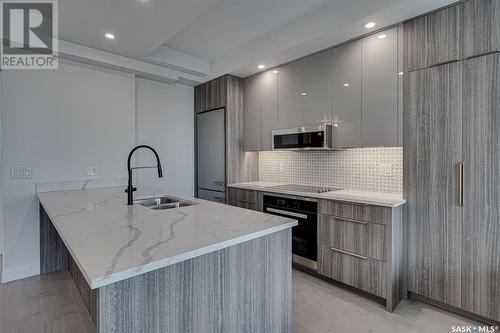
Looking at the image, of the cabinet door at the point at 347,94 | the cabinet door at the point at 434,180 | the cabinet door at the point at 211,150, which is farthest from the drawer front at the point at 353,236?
the cabinet door at the point at 211,150

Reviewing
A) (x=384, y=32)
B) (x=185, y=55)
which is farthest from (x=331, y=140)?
(x=185, y=55)

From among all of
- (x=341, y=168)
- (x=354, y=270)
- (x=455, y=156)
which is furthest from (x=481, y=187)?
(x=341, y=168)

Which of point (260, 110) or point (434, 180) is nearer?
point (434, 180)

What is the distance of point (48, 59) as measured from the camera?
2.88 metres

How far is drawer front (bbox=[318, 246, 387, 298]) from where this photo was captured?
2.21 m

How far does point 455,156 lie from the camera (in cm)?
202

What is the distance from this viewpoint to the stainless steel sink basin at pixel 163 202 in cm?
229

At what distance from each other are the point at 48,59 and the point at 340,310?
12.9 ft

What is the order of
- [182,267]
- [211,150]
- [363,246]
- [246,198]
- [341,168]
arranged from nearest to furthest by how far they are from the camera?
[182,267] → [363,246] → [341,168] → [246,198] → [211,150]

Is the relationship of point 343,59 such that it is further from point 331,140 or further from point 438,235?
point 438,235

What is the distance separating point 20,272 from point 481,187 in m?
4.40

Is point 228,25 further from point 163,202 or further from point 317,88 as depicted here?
point 163,202

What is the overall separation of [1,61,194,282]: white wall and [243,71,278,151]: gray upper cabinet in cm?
159

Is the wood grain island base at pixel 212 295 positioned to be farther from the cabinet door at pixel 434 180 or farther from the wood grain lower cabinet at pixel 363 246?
the cabinet door at pixel 434 180
